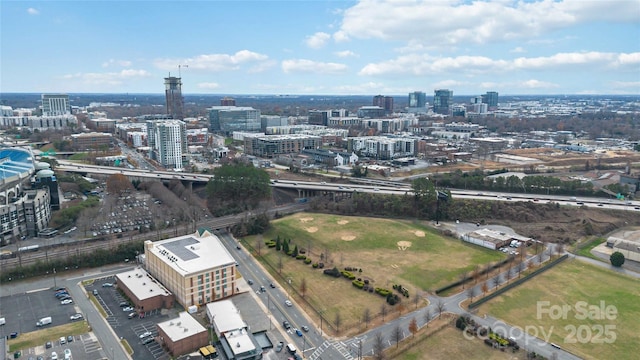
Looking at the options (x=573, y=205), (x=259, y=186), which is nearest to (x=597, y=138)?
(x=573, y=205)

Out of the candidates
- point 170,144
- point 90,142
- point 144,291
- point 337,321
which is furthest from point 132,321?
point 90,142

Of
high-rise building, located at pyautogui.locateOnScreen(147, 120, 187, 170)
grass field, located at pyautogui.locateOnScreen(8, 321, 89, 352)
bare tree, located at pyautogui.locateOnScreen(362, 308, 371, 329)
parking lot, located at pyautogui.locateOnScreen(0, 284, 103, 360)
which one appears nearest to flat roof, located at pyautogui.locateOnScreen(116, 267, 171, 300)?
parking lot, located at pyautogui.locateOnScreen(0, 284, 103, 360)

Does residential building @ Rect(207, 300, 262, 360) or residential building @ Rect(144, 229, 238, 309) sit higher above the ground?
residential building @ Rect(144, 229, 238, 309)

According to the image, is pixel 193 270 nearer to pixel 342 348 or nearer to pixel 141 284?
pixel 141 284

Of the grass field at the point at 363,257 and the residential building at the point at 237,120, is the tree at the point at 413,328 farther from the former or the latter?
the residential building at the point at 237,120

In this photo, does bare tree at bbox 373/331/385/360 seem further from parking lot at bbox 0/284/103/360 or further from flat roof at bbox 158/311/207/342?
parking lot at bbox 0/284/103/360
